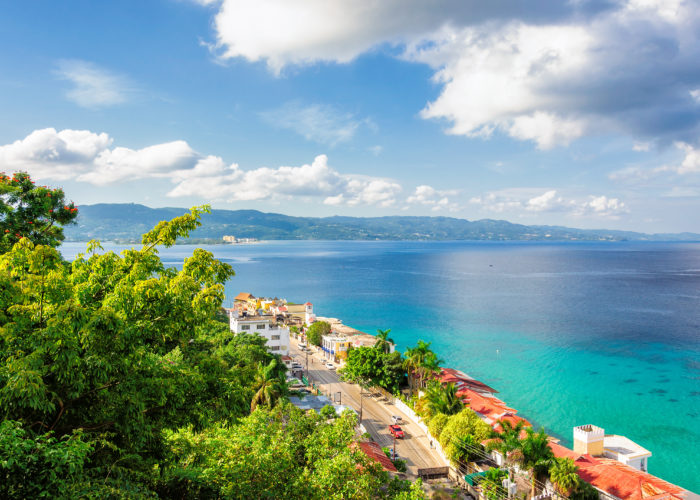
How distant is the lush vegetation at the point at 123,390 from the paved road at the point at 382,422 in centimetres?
1922

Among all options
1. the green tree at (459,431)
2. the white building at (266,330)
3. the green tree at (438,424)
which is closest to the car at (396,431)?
the green tree at (438,424)

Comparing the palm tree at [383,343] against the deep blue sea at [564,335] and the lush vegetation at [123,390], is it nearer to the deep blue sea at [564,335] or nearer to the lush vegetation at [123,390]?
the deep blue sea at [564,335]

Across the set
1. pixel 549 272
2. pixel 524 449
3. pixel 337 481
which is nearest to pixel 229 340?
pixel 524 449

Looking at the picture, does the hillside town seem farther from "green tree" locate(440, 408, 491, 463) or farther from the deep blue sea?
the deep blue sea

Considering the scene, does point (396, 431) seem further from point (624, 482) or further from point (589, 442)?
point (624, 482)

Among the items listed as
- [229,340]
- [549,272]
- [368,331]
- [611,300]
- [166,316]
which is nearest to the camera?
[166,316]

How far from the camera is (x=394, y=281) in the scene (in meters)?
131

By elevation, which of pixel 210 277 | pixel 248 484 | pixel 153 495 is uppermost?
pixel 210 277

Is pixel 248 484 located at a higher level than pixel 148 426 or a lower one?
lower

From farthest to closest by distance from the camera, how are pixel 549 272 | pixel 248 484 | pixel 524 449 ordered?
pixel 549 272 → pixel 524 449 → pixel 248 484

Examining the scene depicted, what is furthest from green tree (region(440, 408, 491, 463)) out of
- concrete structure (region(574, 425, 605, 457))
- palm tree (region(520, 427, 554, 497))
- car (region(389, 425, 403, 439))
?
concrete structure (region(574, 425, 605, 457))

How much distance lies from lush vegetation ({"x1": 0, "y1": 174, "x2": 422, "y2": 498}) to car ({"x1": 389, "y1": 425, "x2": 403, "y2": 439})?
21546mm

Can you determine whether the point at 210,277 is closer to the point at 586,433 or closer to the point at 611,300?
the point at 586,433

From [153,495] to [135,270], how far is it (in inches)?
143
